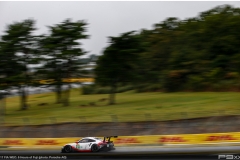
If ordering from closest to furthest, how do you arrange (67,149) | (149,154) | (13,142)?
(149,154)
(67,149)
(13,142)

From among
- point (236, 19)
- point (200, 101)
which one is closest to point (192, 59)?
Result: point (236, 19)

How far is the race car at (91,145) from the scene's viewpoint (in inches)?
821

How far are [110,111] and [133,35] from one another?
9680 mm

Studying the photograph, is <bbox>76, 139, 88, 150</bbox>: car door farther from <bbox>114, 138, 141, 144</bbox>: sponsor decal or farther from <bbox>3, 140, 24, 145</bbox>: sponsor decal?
<bbox>3, 140, 24, 145</bbox>: sponsor decal

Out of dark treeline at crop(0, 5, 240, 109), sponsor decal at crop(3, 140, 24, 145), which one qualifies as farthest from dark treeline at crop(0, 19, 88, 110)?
sponsor decal at crop(3, 140, 24, 145)

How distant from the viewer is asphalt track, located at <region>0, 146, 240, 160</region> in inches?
795

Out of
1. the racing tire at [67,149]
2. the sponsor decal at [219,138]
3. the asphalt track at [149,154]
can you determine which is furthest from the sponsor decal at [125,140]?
the sponsor decal at [219,138]

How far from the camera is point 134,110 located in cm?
4106

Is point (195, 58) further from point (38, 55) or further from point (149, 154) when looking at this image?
point (149, 154)

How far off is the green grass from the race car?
37.5 ft

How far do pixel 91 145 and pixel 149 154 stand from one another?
293cm

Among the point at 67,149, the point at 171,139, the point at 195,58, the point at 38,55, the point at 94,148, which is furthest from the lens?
the point at 195,58

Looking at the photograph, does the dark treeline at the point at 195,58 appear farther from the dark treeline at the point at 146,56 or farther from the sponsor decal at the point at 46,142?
the sponsor decal at the point at 46,142

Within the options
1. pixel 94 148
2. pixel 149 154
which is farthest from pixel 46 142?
pixel 149 154
